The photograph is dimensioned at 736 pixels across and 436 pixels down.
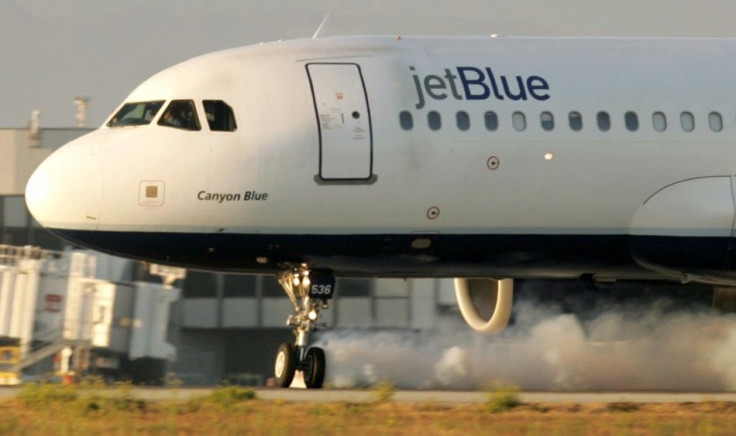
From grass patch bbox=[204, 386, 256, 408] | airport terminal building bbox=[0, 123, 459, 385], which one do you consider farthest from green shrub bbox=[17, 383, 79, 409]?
airport terminal building bbox=[0, 123, 459, 385]

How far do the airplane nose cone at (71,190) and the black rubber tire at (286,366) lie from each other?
310 centimetres

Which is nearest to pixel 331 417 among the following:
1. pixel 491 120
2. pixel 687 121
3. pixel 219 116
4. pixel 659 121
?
pixel 219 116

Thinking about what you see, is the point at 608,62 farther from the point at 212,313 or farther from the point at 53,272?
the point at 212,313

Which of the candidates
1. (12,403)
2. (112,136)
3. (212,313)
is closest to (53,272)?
(212,313)

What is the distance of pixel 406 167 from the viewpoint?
23781 mm

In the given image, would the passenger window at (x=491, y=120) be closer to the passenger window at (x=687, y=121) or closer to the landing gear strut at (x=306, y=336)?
the passenger window at (x=687, y=121)

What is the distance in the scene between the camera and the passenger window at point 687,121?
82.4 feet

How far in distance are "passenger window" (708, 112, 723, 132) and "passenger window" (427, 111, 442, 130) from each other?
4165mm

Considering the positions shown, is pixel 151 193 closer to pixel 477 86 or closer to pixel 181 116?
pixel 181 116

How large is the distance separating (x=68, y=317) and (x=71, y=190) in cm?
2114

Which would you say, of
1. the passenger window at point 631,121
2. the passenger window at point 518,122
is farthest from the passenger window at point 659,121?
the passenger window at point 518,122

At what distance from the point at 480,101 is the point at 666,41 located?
3578 mm

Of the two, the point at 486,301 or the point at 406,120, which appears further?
the point at 486,301

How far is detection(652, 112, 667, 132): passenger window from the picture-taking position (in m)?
25.0
